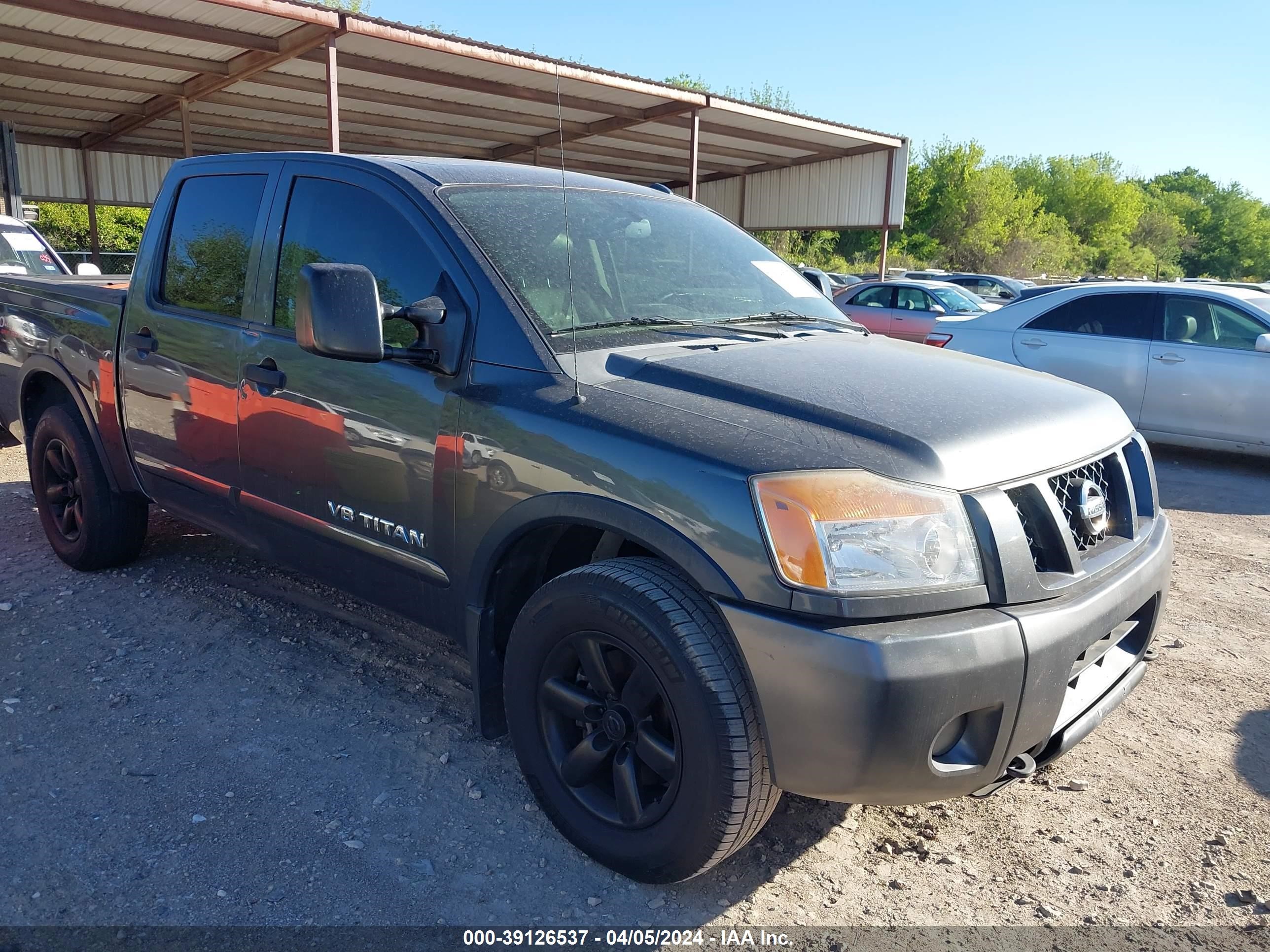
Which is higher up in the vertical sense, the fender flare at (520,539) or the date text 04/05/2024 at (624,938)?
the fender flare at (520,539)

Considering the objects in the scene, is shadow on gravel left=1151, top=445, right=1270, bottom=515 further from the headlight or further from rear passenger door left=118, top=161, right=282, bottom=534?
rear passenger door left=118, top=161, right=282, bottom=534

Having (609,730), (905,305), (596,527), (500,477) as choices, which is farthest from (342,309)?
(905,305)

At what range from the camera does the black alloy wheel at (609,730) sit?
7.44 feet

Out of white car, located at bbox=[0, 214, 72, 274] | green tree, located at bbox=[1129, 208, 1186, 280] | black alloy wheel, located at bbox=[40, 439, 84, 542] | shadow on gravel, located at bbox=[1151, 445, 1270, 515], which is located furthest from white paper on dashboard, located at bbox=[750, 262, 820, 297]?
green tree, located at bbox=[1129, 208, 1186, 280]

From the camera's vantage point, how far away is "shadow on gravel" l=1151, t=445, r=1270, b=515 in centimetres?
644

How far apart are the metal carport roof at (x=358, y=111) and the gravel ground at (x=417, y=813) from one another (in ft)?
13.6

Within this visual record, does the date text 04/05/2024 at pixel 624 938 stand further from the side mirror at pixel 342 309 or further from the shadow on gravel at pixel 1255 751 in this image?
the shadow on gravel at pixel 1255 751

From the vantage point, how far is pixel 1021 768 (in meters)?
2.24

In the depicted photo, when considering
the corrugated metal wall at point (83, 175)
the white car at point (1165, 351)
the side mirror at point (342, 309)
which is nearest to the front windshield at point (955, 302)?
the white car at point (1165, 351)

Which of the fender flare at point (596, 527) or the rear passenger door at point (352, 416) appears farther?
the rear passenger door at point (352, 416)

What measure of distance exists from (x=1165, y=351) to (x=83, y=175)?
21.8 metres

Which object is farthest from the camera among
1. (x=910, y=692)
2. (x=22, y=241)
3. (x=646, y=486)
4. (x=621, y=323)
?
(x=22, y=241)

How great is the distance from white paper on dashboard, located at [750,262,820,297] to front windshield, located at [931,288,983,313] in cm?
1152

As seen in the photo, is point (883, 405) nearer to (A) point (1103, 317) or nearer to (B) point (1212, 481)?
(B) point (1212, 481)
